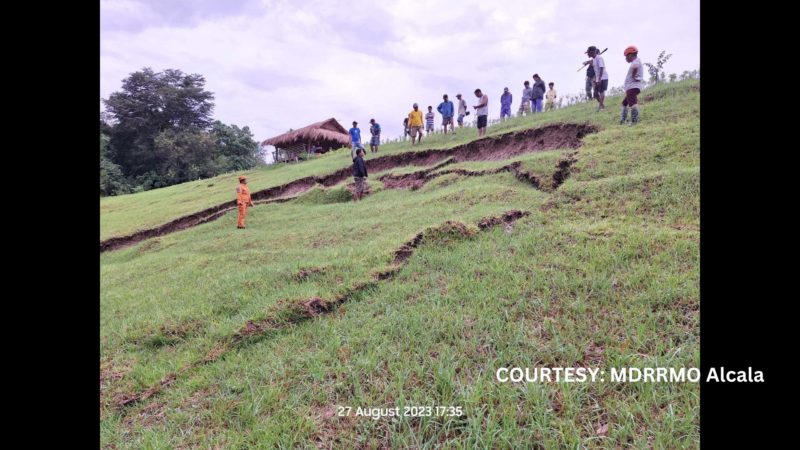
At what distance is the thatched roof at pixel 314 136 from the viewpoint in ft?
101

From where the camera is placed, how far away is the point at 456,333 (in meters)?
3.17

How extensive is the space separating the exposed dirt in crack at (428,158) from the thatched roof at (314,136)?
48.9 ft

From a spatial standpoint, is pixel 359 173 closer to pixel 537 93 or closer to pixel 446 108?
pixel 446 108

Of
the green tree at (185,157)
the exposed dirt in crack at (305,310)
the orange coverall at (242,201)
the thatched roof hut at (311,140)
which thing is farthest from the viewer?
the green tree at (185,157)

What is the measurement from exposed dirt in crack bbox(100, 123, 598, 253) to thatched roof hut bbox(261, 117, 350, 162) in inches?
593

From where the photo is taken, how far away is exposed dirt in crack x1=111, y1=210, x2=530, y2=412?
3.42 m

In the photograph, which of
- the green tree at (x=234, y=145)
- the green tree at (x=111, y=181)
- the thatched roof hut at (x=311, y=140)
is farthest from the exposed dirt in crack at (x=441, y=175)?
the green tree at (x=234, y=145)

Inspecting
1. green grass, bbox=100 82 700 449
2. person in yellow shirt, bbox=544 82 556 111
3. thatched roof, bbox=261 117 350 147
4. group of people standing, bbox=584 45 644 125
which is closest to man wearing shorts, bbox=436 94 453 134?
person in yellow shirt, bbox=544 82 556 111

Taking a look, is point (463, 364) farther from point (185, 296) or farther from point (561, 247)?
point (185, 296)

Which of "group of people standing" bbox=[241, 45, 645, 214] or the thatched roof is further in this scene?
the thatched roof

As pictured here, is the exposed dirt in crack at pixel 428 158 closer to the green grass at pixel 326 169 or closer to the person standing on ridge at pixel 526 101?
the green grass at pixel 326 169

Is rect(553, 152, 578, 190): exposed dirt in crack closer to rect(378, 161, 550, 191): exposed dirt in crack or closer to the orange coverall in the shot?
rect(378, 161, 550, 191): exposed dirt in crack

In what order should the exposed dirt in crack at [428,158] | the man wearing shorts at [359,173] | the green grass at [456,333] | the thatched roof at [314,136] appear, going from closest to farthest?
the green grass at [456,333]
the exposed dirt in crack at [428,158]
the man wearing shorts at [359,173]
the thatched roof at [314,136]

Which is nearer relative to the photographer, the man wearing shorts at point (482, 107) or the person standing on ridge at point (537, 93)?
the man wearing shorts at point (482, 107)
